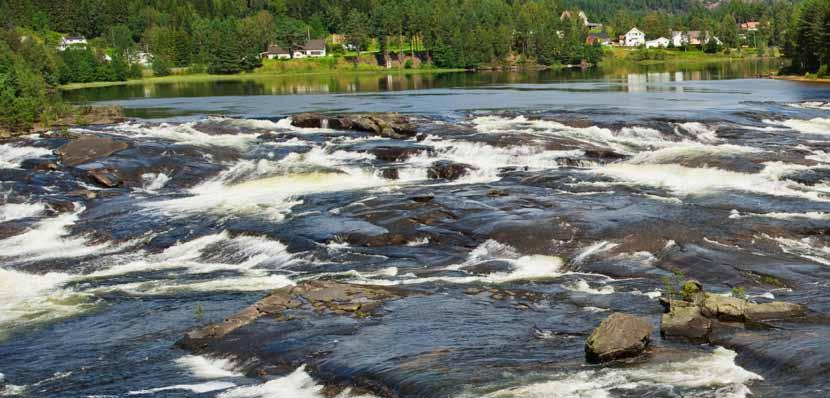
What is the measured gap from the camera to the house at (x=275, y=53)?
187m

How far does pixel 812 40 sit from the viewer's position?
10944 cm

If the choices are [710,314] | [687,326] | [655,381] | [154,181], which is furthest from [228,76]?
[655,381]

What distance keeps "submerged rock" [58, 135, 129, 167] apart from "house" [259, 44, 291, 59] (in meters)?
144

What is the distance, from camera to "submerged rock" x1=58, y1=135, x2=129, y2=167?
4266cm

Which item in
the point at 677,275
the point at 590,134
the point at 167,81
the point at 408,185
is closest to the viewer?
the point at 677,275

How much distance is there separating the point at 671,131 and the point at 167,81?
120 m

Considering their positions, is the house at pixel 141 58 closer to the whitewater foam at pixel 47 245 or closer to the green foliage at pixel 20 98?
the green foliage at pixel 20 98

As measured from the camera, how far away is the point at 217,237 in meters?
28.5

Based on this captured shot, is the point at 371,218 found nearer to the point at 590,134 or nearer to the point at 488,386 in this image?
the point at 488,386

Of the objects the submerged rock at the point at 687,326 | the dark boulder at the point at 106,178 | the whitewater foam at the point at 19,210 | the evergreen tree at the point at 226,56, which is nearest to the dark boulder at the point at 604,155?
the dark boulder at the point at 106,178

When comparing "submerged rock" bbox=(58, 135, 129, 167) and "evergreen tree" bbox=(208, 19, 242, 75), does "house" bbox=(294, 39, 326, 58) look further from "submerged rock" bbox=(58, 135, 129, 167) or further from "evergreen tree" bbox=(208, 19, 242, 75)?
"submerged rock" bbox=(58, 135, 129, 167)

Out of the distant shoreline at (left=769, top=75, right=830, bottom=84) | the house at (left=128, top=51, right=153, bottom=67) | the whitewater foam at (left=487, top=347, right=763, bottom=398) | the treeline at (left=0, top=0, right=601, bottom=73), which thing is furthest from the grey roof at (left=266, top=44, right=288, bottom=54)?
the whitewater foam at (left=487, top=347, right=763, bottom=398)

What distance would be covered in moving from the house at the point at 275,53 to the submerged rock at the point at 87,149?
14351 centimetres

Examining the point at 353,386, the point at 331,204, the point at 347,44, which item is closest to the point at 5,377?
the point at 353,386
